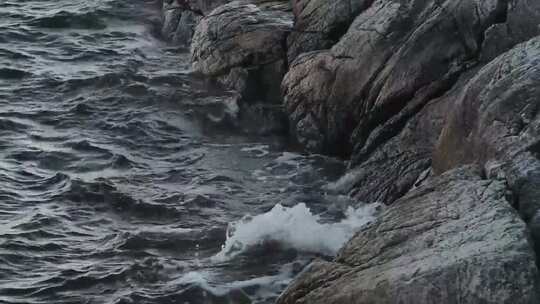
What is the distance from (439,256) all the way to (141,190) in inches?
244

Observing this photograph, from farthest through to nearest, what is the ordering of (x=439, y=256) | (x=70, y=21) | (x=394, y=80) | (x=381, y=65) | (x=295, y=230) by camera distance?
(x=70, y=21)
(x=381, y=65)
(x=394, y=80)
(x=295, y=230)
(x=439, y=256)

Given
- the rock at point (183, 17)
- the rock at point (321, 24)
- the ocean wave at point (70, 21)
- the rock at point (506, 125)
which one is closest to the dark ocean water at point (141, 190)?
the rock at point (183, 17)

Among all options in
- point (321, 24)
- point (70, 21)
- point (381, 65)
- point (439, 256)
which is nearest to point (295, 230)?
point (381, 65)

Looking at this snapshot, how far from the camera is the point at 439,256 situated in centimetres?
595

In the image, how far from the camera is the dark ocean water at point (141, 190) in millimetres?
9016

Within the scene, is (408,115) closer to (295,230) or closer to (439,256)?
(295,230)

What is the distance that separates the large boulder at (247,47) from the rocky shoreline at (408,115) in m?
0.02

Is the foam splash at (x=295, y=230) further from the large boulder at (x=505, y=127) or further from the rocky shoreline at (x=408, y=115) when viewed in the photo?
the large boulder at (x=505, y=127)

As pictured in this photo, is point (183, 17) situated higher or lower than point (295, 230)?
lower

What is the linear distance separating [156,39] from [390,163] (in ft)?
29.8

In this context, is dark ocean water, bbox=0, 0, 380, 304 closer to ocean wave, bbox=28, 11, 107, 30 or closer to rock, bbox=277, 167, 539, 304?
ocean wave, bbox=28, 11, 107, 30

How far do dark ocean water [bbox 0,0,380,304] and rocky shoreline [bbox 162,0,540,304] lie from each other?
0.62 m

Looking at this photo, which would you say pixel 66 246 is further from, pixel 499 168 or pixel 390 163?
pixel 499 168

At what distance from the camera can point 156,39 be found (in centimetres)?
1853
